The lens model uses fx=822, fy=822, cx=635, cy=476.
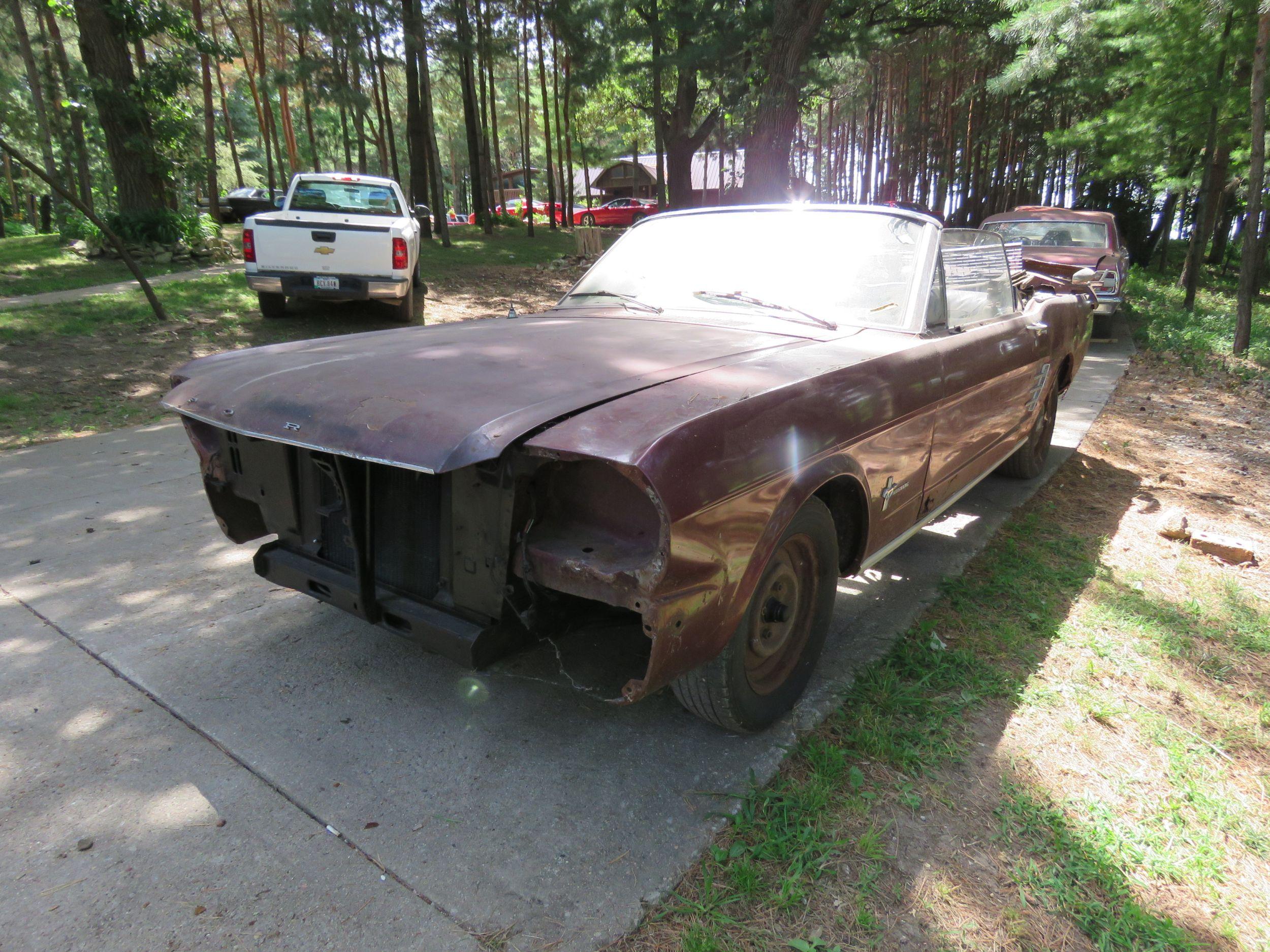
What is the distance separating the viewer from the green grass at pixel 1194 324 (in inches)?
411

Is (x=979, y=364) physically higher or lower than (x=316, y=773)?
higher

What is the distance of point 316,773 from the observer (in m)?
2.46

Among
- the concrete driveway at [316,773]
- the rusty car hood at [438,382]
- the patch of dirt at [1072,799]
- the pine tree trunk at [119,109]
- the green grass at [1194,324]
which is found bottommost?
the green grass at [1194,324]

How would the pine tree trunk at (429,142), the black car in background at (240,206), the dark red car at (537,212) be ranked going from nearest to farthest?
the pine tree trunk at (429,142) < the black car in background at (240,206) < the dark red car at (537,212)

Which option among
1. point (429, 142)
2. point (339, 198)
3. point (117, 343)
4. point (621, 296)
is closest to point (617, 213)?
point (429, 142)

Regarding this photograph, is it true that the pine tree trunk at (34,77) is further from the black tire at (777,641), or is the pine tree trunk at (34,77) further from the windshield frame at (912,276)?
the black tire at (777,641)

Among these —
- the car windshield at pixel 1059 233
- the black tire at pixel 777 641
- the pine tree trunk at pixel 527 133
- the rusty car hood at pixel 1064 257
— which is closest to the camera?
the black tire at pixel 777 641

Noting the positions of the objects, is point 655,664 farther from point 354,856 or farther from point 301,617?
point 301,617

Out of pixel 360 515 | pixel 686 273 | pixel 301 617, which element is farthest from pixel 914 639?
pixel 301 617

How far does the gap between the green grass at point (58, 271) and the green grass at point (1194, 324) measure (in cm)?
1485

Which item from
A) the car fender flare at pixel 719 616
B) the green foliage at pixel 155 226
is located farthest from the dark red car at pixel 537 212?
the car fender flare at pixel 719 616

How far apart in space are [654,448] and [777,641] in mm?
1086

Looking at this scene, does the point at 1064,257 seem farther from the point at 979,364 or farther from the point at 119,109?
the point at 119,109

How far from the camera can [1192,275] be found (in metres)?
14.5
